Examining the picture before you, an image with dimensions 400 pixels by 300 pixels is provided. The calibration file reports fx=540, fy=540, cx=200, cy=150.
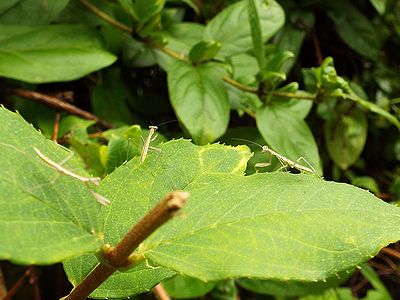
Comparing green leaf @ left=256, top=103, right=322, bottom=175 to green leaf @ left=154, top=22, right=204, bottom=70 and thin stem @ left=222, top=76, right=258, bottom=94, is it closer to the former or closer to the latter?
thin stem @ left=222, top=76, right=258, bottom=94

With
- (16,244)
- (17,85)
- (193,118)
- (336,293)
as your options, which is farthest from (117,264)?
(336,293)

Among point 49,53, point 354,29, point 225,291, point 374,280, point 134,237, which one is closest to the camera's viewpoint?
point 134,237

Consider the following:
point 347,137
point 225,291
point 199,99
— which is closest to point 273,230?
point 199,99

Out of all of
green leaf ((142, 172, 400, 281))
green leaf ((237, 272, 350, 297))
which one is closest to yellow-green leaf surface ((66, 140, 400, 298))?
green leaf ((142, 172, 400, 281))

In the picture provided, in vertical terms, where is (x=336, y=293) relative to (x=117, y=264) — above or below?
below

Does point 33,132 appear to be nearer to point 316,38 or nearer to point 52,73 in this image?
point 52,73

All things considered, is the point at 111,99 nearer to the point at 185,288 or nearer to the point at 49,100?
the point at 49,100
